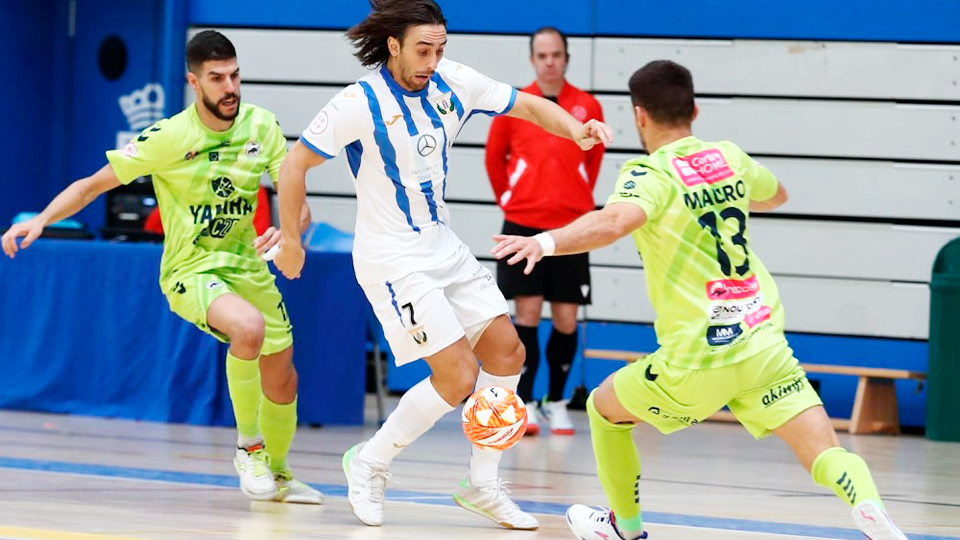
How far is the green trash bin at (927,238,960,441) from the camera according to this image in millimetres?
9336

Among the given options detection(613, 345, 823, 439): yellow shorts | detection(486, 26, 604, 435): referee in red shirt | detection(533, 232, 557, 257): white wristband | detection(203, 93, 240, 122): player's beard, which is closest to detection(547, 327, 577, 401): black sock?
detection(486, 26, 604, 435): referee in red shirt

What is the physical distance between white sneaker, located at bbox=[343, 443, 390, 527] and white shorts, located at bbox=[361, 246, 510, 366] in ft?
1.32

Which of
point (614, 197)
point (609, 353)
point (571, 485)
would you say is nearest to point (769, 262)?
point (609, 353)

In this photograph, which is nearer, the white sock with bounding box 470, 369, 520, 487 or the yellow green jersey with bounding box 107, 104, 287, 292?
the white sock with bounding box 470, 369, 520, 487

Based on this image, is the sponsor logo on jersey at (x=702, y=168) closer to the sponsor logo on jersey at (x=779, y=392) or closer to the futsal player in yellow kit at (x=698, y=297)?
the futsal player in yellow kit at (x=698, y=297)

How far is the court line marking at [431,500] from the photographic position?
5.47 meters

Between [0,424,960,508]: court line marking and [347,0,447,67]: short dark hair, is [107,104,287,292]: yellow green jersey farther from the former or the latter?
[0,424,960,508]: court line marking

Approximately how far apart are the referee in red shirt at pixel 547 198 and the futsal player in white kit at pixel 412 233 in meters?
3.36

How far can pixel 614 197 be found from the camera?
4500 mm

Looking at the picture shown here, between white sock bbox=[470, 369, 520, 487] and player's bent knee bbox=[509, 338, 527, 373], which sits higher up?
player's bent knee bbox=[509, 338, 527, 373]

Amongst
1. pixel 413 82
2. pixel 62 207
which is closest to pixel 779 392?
pixel 413 82

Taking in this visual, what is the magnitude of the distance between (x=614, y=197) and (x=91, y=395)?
560cm

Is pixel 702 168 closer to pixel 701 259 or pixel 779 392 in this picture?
pixel 701 259

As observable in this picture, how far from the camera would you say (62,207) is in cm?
603
